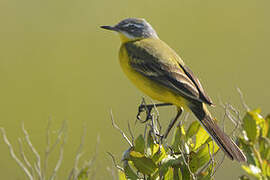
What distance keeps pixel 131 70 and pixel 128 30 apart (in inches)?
36.7

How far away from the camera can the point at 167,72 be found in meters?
5.92

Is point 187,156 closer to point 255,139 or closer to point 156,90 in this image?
point 255,139

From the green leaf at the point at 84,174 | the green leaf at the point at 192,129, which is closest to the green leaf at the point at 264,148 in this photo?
the green leaf at the point at 192,129

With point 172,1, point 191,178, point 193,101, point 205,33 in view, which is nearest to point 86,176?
point 191,178

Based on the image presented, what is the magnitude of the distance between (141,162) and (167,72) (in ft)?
6.77

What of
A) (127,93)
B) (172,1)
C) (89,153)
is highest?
(172,1)

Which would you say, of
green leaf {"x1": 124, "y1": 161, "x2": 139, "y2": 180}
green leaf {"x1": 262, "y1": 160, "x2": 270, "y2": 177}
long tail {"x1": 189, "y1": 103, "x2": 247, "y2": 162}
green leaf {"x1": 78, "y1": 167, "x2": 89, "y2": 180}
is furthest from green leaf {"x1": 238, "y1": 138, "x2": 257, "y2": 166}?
green leaf {"x1": 78, "y1": 167, "x2": 89, "y2": 180}

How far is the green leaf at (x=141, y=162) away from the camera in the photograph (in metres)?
3.97

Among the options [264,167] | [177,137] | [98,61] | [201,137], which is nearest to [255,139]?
[264,167]

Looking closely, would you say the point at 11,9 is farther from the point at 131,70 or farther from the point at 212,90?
the point at 131,70

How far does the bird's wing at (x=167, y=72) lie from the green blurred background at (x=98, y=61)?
2.88 m

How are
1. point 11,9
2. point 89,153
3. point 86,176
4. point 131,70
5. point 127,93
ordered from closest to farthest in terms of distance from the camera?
point 86,176, point 131,70, point 89,153, point 127,93, point 11,9

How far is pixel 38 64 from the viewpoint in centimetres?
1084

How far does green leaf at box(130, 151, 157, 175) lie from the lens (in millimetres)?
3975
